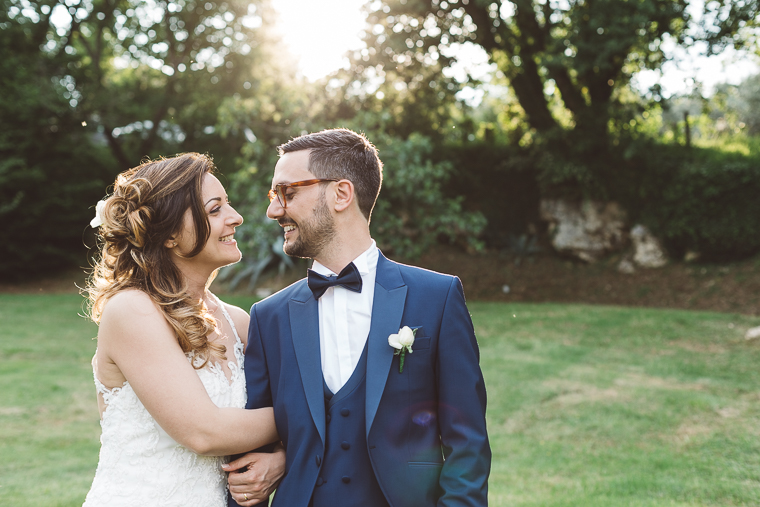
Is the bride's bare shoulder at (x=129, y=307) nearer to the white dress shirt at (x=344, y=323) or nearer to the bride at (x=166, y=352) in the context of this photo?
the bride at (x=166, y=352)

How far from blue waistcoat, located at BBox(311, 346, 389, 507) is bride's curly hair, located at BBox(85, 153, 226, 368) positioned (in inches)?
32.3

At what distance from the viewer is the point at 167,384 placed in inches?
91.8

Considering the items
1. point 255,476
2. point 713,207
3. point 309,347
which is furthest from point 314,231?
point 713,207

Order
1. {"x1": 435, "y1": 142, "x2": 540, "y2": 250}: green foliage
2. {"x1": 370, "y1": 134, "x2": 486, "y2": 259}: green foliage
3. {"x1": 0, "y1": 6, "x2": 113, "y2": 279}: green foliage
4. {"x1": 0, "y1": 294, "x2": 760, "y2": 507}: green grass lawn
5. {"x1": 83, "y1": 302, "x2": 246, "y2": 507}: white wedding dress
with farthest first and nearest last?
{"x1": 435, "y1": 142, "x2": 540, "y2": 250}: green foliage → {"x1": 0, "y1": 6, "x2": 113, "y2": 279}: green foliage → {"x1": 370, "y1": 134, "x2": 486, "y2": 259}: green foliage → {"x1": 0, "y1": 294, "x2": 760, "y2": 507}: green grass lawn → {"x1": 83, "y1": 302, "x2": 246, "y2": 507}: white wedding dress

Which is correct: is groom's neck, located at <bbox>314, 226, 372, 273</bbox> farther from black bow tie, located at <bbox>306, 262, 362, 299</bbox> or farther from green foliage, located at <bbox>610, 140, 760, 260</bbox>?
green foliage, located at <bbox>610, 140, 760, 260</bbox>

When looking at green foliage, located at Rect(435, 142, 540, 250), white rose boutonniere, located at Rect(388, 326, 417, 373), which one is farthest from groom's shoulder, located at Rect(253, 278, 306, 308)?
green foliage, located at Rect(435, 142, 540, 250)

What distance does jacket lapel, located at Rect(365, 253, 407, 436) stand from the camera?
214 cm

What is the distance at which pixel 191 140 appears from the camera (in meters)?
24.7

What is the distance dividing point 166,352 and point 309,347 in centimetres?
61

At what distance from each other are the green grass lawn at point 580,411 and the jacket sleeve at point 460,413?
139 inches

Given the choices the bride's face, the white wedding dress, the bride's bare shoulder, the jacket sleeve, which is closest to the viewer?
the jacket sleeve

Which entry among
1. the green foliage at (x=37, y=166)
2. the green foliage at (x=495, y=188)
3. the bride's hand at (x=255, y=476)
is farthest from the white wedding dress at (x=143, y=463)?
the green foliage at (x=37, y=166)

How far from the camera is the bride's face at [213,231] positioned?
8.85 ft

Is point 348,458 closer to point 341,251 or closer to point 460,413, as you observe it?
point 460,413
